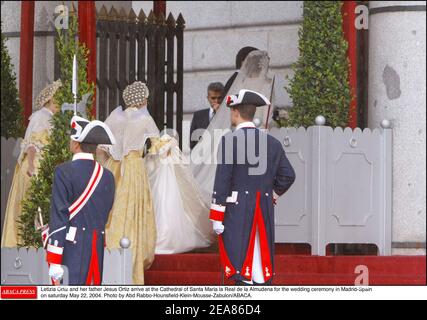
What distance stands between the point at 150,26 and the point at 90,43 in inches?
52.6

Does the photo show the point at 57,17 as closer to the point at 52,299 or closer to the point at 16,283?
the point at 16,283

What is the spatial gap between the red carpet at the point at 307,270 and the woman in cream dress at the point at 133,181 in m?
0.23

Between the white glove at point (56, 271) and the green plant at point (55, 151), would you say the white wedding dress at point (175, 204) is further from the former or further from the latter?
the white glove at point (56, 271)

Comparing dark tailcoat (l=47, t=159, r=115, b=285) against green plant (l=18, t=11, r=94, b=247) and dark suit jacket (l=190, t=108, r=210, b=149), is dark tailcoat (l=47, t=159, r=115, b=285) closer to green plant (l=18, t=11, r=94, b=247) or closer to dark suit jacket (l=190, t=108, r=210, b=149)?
green plant (l=18, t=11, r=94, b=247)

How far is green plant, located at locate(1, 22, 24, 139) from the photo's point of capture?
17.6m

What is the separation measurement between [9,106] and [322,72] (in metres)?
3.31

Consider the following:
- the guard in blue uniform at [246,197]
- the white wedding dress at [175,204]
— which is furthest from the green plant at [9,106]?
the guard in blue uniform at [246,197]

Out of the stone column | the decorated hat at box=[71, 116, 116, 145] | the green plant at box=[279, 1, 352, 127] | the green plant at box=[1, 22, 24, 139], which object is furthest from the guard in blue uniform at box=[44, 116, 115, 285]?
the green plant at box=[1, 22, 24, 139]

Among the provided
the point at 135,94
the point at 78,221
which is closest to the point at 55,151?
the point at 135,94

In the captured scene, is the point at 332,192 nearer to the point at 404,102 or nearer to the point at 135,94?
the point at 404,102

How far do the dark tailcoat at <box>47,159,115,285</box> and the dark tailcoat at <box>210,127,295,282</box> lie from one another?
35.4 inches

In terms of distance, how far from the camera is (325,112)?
16.3 m

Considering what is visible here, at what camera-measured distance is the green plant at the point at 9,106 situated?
17594 millimetres

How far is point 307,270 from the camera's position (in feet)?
50.9
